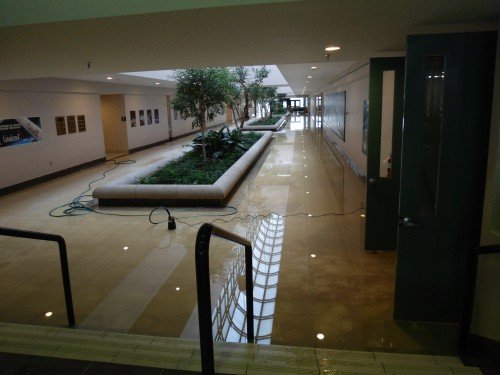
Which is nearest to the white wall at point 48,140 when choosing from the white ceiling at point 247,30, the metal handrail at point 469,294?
the white ceiling at point 247,30

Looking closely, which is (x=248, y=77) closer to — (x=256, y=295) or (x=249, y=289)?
(x=256, y=295)

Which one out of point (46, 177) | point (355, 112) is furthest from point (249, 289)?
point (46, 177)

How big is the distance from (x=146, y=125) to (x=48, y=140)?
→ 7.03 metres

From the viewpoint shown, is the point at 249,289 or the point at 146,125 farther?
the point at 146,125

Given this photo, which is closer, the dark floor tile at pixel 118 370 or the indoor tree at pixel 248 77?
the dark floor tile at pixel 118 370

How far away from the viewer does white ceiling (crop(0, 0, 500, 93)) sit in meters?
2.67

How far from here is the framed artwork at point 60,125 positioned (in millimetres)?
11562

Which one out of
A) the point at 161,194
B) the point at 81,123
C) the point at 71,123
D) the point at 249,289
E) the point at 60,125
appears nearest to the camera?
the point at 249,289

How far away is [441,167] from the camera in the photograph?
3.15 meters

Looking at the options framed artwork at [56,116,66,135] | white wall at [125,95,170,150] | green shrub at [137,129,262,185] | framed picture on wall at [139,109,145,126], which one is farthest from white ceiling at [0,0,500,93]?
framed picture on wall at [139,109,145,126]

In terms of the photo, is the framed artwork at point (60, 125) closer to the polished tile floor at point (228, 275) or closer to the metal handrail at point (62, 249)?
the polished tile floor at point (228, 275)

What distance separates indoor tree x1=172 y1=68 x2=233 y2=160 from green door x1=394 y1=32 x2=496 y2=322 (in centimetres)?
784

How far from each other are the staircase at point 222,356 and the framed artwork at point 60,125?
991cm

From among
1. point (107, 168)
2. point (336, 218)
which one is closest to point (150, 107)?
point (107, 168)
